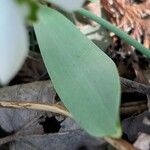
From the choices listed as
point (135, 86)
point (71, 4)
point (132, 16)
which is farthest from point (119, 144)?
point (132, 16)

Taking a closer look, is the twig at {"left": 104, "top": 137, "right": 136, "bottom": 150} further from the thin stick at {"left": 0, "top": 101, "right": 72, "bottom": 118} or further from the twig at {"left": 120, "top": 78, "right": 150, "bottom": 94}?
the twig at {"left": 120, "top": 78, "right": 150, "bottom": 94}

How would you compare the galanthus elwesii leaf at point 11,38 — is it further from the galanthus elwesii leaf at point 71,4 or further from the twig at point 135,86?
the twig at point 135,86

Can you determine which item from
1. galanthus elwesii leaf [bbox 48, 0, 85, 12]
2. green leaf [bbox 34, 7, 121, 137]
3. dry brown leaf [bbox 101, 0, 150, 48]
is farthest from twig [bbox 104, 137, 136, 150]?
dry brown leaf [bbox 101, 0, 150, 48]

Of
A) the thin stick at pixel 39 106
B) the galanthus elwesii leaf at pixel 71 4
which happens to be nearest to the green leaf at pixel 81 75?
the thin stick at pixel 39 106

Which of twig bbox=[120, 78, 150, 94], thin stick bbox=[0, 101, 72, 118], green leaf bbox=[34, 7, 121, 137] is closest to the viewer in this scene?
green leaf bbox=[34, 7, 121, 137]

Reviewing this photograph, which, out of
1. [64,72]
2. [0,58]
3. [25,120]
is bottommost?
[25,120]

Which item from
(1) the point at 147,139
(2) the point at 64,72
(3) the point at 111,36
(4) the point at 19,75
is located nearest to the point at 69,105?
(2) the point at 64,72

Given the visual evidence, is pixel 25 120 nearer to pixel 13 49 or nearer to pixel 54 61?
pixel 54 61

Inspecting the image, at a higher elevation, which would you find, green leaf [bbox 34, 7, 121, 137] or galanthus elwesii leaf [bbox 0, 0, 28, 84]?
galanthus elwesii leaf [bbox 0, 0, 28, 84]
